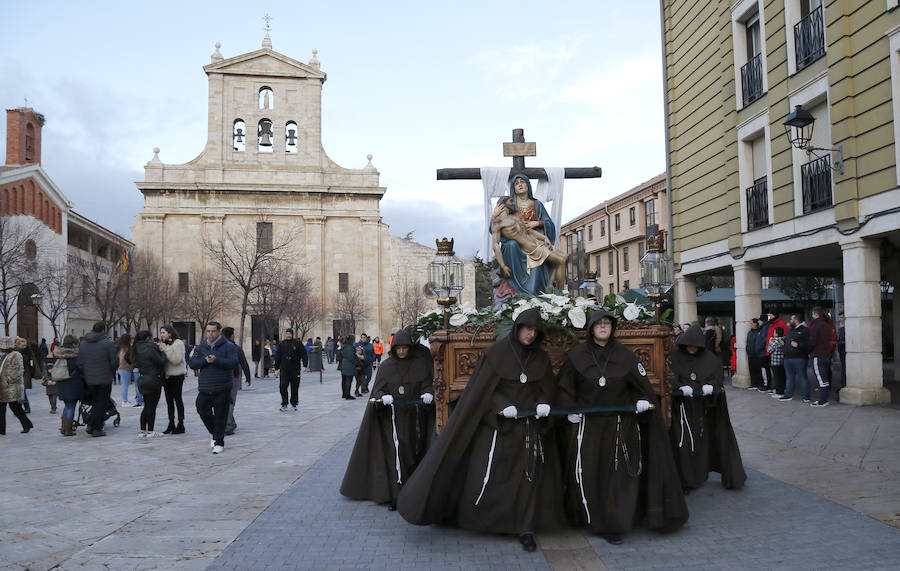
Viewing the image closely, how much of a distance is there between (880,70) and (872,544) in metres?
10.5

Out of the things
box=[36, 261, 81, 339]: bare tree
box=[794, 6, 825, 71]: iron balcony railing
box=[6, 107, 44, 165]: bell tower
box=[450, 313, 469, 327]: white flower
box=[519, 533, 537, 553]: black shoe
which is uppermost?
box=[6, 107, 44, 165]: bell tower

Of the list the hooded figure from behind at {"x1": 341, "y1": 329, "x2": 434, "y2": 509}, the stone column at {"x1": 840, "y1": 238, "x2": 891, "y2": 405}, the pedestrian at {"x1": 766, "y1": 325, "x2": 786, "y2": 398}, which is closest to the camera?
the hooded figure from behind at {"x1": 341, "y1": 329, "x2": 434, "y2": 509}

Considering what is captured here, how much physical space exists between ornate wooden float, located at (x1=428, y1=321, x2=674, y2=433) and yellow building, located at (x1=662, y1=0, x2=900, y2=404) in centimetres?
822

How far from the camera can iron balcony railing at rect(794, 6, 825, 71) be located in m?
14.4

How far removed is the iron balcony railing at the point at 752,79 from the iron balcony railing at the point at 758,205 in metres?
2.10

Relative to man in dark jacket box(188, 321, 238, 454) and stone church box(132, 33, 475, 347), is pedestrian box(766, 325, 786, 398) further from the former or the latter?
stone church box(132, 33, 475, 347)

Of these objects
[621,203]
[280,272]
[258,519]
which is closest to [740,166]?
[258,519]

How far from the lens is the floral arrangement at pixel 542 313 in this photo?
6.19 metres

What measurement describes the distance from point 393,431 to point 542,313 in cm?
209

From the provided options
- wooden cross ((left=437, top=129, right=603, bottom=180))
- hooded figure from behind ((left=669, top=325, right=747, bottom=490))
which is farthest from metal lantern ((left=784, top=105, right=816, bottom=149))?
hooded figure from behind ((left=669, top=325, right=747, bottom=490))

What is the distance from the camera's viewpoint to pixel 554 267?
8703mm

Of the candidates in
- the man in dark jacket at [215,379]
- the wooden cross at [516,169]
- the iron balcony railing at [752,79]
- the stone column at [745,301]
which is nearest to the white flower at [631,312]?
the wooden cross at [516,169]

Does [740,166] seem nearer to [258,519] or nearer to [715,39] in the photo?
[715,39]

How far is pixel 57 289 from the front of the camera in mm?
32438
